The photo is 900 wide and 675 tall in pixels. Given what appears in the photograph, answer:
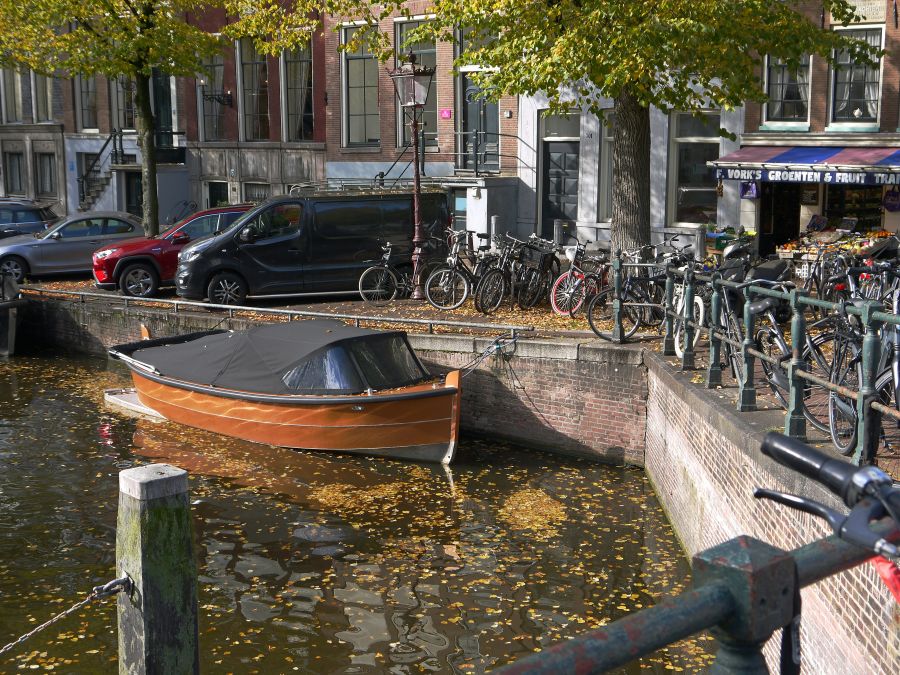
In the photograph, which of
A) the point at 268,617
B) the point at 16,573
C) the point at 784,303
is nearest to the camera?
the point at 268,617

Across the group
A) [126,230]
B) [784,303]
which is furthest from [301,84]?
[784,303]

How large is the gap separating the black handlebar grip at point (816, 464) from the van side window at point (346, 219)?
17030 mm

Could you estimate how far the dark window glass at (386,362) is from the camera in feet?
43.7

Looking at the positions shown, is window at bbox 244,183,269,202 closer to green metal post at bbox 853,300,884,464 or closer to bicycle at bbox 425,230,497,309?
bicycle at bbox 425,230,497,309

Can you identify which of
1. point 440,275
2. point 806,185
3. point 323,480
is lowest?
point 323,480

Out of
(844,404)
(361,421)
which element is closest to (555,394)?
(361,421)

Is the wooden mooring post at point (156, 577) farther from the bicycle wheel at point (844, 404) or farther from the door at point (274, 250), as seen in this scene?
the door at point (274, 250)

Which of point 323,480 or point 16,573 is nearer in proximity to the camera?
point 16,573

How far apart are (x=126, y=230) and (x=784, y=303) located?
16.3 m

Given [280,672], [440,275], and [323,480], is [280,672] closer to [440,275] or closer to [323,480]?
[323,480]

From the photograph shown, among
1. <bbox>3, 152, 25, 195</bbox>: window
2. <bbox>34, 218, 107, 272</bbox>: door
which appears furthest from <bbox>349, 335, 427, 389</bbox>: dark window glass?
<bbox>3, 152, 25, 195</bbox>: window

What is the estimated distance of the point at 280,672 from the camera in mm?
7461

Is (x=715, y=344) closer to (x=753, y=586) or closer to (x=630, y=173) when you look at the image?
(x=630, y=173)

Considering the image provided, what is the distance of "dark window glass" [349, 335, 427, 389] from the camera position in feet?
43.7
